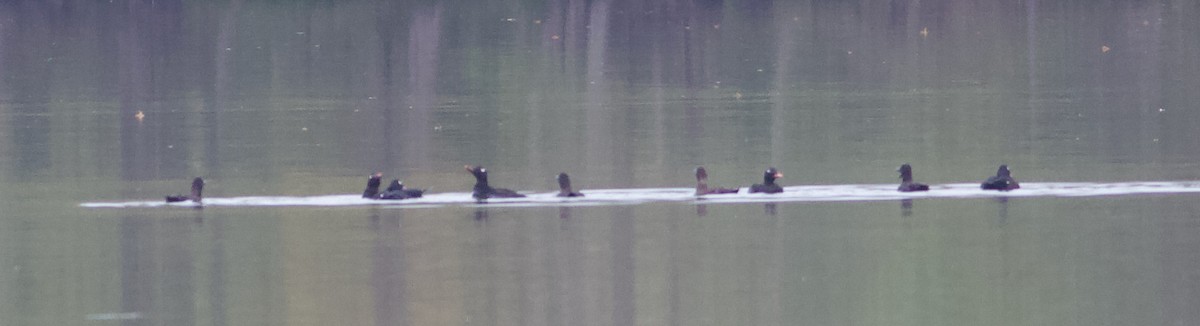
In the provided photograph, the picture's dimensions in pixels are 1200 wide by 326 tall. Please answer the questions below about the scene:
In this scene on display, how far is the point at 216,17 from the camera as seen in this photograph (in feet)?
215

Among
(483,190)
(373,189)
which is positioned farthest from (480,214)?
(373,189)

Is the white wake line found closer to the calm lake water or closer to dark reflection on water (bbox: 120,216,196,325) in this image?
the calm lake water

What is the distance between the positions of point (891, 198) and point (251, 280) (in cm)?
702

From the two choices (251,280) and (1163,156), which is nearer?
(251,280)

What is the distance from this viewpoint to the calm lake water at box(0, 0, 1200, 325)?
1670 centimetres

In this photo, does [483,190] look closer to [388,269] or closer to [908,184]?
[908,184]

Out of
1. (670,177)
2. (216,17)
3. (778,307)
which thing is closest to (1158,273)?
(778,307)

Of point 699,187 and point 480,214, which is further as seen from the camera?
point 699,187

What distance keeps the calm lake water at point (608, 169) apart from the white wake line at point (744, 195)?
36 cm

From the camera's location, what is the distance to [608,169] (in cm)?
2617

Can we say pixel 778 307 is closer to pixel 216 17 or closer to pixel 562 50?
pixel 562 50

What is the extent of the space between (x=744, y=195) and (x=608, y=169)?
3.72 metres

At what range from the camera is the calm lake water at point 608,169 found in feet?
54.8

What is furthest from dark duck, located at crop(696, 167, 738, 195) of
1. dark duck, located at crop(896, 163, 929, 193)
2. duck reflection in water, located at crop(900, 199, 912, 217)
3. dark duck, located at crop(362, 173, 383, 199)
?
dark duck, located at crop(362, 173, 383, 199)
